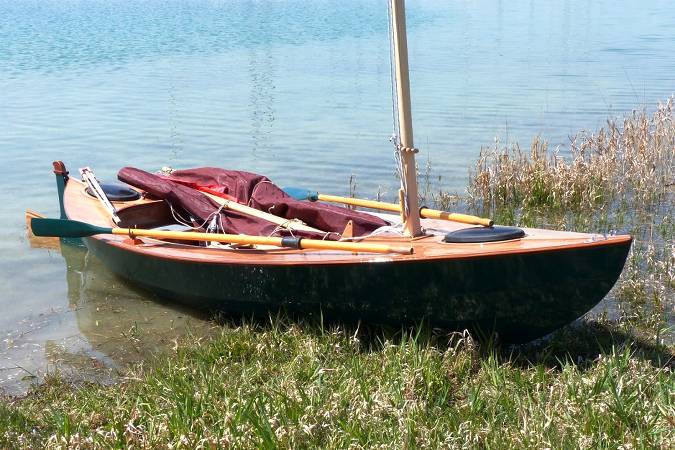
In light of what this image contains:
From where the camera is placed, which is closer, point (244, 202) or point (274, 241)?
point (274, 241)

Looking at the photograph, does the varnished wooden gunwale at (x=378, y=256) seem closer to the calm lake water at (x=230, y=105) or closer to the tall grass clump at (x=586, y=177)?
the calm lake water at (x=230, y=105)

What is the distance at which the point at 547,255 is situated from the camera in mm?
5484

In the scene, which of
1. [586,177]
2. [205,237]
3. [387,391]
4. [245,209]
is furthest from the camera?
[586,177]

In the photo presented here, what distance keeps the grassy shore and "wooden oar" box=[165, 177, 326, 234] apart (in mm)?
870

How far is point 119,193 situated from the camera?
29.5 ft

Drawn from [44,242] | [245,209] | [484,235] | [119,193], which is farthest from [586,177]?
[44,242]

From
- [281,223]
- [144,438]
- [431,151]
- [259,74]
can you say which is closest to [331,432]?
[144,438]

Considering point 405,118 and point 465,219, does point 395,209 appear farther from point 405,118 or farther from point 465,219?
point 405,118

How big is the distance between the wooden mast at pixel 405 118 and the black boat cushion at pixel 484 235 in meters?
0.46

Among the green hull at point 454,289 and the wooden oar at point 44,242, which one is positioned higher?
the green hull at point 454,289

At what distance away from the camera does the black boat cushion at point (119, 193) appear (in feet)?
29.2

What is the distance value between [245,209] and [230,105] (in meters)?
11.4

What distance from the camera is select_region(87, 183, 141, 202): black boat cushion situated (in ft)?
29.2

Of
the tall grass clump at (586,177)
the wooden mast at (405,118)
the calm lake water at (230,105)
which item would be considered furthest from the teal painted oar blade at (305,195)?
the tall grass clump at (586,177)
